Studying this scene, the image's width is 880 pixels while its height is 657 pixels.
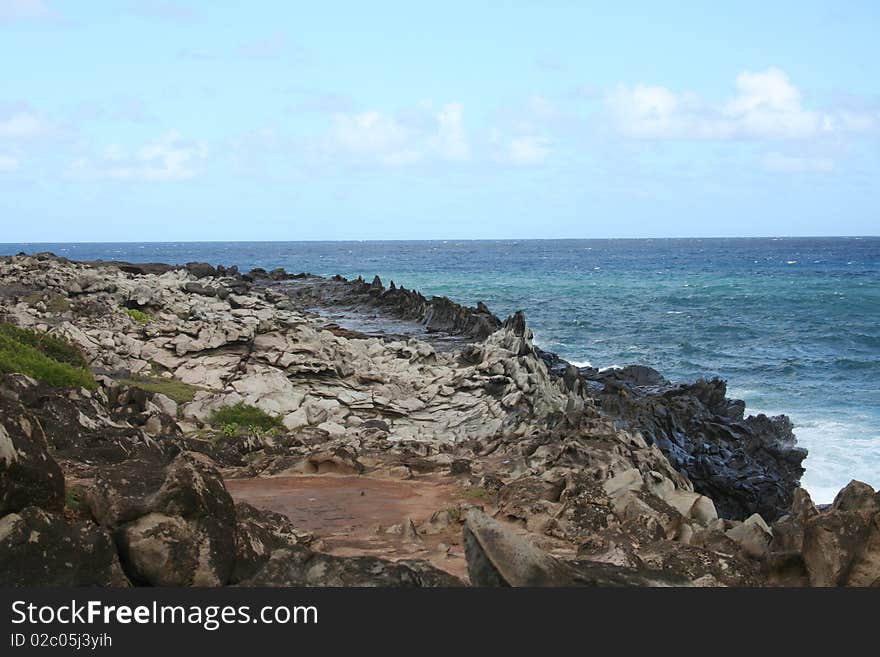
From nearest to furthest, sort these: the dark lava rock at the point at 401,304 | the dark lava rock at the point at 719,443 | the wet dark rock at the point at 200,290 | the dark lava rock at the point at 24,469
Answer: the dark lava rock at the point at 24,469
the dark lava rock at the point at 719,443
the dark lava rock at the point at 401,304
the wet dark rock at the point at 200,290

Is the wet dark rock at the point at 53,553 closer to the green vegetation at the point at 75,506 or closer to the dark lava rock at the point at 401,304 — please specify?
the green vegetation at the point at 75,506

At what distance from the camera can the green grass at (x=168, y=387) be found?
59.7 feet

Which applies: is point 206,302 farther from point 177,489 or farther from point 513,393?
point 177,489

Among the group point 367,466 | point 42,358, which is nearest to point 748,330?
point 367,466

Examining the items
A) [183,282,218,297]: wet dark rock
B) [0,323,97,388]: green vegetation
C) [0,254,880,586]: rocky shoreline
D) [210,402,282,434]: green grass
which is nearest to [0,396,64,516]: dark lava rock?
[0,254,880,586]: rocky shoreline

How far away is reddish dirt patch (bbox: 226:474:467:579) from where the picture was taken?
32.6 ft

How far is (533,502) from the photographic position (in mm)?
11930

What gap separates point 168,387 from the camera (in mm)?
18953

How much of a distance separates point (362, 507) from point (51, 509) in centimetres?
566

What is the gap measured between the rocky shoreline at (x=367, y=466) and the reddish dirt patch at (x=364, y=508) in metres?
0.06

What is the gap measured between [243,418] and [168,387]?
2502 mm

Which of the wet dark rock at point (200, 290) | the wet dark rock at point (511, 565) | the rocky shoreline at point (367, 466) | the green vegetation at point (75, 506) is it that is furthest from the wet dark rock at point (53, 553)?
the wet dark rock at point (200, 290)

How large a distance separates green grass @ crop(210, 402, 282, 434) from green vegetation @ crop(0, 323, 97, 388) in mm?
2405

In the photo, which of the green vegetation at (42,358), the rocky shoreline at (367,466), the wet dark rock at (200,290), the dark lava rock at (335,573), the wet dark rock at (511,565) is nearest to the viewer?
the wet dark rock at (511,565)
